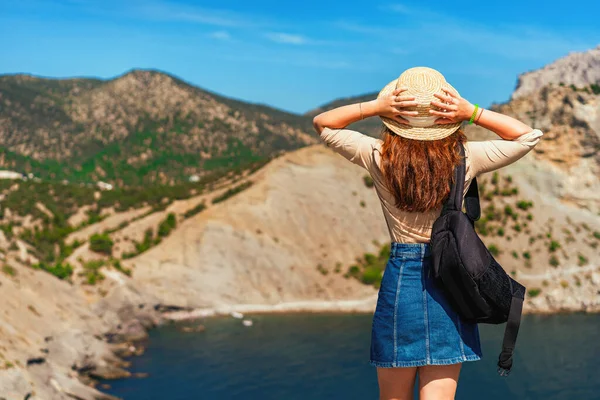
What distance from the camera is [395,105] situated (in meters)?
3.75

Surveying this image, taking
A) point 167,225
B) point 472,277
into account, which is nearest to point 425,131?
point 472,277

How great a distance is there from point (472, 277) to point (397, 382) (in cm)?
89

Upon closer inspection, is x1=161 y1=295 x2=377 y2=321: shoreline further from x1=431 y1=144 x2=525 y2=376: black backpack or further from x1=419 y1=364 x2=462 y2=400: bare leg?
x1=431 y1=144 x2=525 y2=376: black backpack

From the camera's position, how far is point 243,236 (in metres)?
49.6

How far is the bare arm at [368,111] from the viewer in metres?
3.74

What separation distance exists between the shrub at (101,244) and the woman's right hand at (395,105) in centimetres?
4785

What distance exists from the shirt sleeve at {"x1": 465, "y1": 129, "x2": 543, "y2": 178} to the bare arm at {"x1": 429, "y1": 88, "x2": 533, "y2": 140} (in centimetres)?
6

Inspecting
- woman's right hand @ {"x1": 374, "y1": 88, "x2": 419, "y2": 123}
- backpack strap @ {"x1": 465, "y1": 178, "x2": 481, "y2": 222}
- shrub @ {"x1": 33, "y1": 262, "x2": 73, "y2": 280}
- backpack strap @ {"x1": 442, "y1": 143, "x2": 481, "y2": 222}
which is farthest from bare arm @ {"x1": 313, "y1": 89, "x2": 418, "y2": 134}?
shrub @ {"x1": 33, "y1": 262, "x2": 73, "y2": 280}

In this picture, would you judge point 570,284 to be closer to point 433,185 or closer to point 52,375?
point 52,375

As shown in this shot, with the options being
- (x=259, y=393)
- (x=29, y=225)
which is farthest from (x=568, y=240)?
(x=29, y=225)

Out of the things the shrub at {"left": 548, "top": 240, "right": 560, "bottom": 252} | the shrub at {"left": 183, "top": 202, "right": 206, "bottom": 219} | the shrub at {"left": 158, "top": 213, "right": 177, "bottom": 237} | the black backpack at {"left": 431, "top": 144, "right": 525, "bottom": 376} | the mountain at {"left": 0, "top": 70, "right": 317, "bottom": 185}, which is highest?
the mountain at {"left": 0, "top": 70, "right": 317, "bottom": 185}

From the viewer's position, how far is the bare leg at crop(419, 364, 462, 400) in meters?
3.76

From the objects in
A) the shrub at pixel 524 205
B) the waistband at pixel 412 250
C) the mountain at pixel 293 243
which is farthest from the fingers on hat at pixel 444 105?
the shrub at pixel 524 205

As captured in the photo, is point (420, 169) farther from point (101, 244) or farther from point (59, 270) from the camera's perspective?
point (101, 244)
